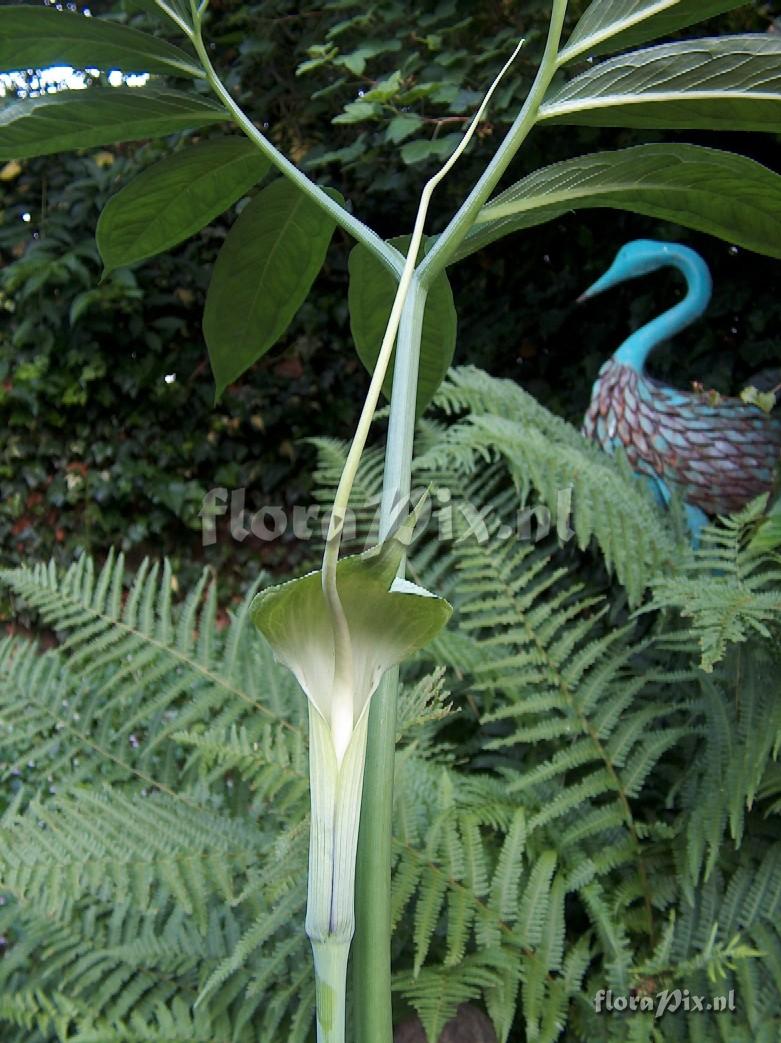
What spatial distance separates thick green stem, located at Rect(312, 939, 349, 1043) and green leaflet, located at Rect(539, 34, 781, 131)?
251mm

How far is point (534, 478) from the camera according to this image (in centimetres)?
91

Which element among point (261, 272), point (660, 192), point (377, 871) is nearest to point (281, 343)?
point (261, 272)

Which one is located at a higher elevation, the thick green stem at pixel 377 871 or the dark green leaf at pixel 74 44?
the dark green leaf at pixel 74 44

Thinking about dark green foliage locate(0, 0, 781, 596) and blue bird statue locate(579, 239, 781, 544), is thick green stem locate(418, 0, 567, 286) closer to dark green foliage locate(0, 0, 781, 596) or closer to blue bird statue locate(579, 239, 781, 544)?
blue bird statue locate(579, 239, 781, 544)

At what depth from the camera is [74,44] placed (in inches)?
13.0

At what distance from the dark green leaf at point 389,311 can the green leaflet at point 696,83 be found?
0.38ft

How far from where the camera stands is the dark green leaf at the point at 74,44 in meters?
0.32

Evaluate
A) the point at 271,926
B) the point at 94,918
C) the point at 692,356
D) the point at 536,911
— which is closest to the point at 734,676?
the point at 536,911

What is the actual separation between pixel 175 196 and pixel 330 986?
32cm

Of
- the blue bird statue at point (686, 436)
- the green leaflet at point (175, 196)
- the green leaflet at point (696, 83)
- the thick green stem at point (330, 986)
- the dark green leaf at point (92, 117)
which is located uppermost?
the blue bird statue at point (686, 436)

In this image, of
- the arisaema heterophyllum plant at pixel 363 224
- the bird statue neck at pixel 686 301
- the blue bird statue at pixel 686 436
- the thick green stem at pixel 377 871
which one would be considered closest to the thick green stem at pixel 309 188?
the arisaema heterophyllum plant at pixel 363 224

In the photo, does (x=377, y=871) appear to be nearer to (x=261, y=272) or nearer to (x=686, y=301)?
(x=261, y=272)

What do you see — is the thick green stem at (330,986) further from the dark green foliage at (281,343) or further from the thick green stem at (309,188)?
the dark green foliage at (281,343)

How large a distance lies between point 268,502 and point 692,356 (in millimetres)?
1191
